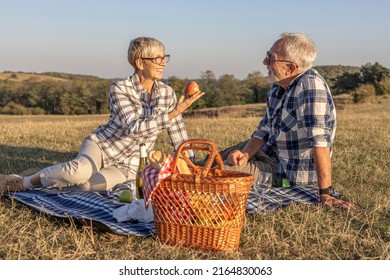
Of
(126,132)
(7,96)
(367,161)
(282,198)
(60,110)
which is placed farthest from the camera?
(7,96)

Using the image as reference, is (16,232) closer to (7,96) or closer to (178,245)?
(178,245)

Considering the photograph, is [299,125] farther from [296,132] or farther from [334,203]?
[334,203]

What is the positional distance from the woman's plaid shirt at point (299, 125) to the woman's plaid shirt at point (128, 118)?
1.08 m

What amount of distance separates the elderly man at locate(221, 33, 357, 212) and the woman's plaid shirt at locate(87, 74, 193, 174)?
A: 969mm

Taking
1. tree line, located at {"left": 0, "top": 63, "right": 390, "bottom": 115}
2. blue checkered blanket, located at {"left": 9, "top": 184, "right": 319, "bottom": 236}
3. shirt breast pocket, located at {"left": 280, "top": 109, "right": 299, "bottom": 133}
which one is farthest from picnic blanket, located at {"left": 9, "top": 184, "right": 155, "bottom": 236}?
tree line, located at {"left": 0, "top": 63, "right": 390, "bottom": 115}

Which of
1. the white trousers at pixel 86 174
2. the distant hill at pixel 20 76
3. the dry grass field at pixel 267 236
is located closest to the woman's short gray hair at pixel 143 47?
the white trousers at pixel 86 174

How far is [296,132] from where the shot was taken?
5250 millimetres

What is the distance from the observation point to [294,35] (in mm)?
5023

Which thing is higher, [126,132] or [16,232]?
[126,132]

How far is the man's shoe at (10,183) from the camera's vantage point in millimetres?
5362

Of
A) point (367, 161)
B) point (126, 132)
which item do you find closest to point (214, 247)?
point (126, 132)

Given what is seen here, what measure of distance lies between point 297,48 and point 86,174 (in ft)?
8.10

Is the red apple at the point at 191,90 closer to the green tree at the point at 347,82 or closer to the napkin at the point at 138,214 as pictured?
the napkin at the point at 138,214

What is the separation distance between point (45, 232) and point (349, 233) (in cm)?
227
